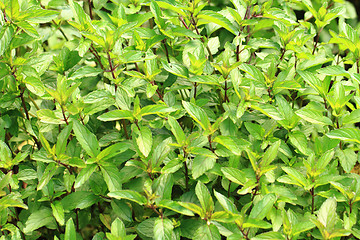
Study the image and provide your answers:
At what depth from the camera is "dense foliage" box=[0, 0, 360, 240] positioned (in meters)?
1.21

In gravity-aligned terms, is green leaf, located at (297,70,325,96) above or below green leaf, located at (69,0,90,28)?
below

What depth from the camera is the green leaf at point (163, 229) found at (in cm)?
114

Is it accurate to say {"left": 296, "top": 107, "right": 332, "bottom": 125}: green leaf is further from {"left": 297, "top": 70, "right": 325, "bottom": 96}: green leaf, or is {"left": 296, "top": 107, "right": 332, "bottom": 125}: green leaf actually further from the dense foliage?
{"left": 297, "top": 70, "right": 325, "bottom": 96}: green leaf

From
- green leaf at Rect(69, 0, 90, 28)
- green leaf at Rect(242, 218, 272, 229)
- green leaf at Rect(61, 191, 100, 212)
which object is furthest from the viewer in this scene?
green leaf at Rect(69, 0, 90, 28)

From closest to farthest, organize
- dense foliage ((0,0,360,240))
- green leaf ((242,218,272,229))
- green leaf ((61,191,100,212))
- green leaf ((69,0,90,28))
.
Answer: green leaf ((242,218,272,229)), dense foliage ((0,0,360,240)), green leaf ((61,191,100,212)), green leaf ((69,0,90,28))

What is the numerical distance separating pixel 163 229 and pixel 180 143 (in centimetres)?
28

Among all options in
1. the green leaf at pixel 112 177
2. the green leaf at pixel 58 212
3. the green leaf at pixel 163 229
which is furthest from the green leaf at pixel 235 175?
the green leaf at pixel 58 212

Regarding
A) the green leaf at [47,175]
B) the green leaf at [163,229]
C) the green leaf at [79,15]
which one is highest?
the green leaf at [79,15]

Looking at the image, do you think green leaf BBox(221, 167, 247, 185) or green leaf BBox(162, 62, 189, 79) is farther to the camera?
green leaf BBox(162, 62, 189, 79)

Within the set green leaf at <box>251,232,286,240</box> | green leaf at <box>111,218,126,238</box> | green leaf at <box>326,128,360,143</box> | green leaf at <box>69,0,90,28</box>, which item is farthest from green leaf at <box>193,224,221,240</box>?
green leaf at <box>69,0,90,28</box>

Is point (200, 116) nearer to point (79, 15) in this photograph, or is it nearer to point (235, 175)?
point (235, 175)

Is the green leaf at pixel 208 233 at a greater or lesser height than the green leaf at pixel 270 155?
lesser

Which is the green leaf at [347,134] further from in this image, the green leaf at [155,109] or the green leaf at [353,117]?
the green leaf at [155,109]

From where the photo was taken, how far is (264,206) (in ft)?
3.76
